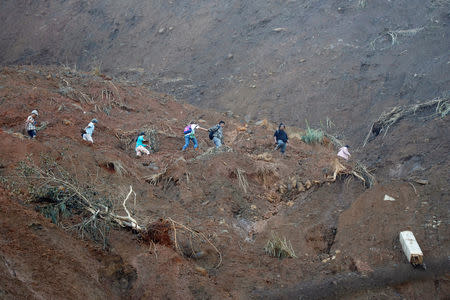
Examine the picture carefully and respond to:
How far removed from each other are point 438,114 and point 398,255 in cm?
643

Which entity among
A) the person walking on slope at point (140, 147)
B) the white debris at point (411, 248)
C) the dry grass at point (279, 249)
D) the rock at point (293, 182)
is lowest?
the rock at point (293, 182)

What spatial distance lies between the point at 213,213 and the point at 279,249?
1676 mm

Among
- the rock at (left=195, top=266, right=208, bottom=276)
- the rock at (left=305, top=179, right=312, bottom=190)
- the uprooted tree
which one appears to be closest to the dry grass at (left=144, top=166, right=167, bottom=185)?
the uprooted tree

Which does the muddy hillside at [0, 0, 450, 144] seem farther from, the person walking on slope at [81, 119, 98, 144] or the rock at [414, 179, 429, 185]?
the person walking on slope at [81, 119, 98, 144]

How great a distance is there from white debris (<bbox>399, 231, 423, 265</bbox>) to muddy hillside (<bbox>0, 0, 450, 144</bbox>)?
23.8 ft

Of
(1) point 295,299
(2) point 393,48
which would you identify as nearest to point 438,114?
(2) point 393,48

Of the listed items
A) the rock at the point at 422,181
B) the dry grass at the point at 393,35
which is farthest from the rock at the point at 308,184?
the dry grass at the point at 393,35

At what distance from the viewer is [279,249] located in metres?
6.12

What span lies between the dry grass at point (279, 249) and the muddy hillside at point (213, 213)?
2cm

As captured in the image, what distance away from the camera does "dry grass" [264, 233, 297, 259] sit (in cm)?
608

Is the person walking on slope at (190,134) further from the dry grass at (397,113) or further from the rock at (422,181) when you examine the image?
the rock at (422,181)

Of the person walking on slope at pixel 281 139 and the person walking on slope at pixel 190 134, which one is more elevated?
the person walking on slope at pixel 190 134

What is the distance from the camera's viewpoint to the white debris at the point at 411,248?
526 cm

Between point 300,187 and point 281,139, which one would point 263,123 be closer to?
point 281,139
